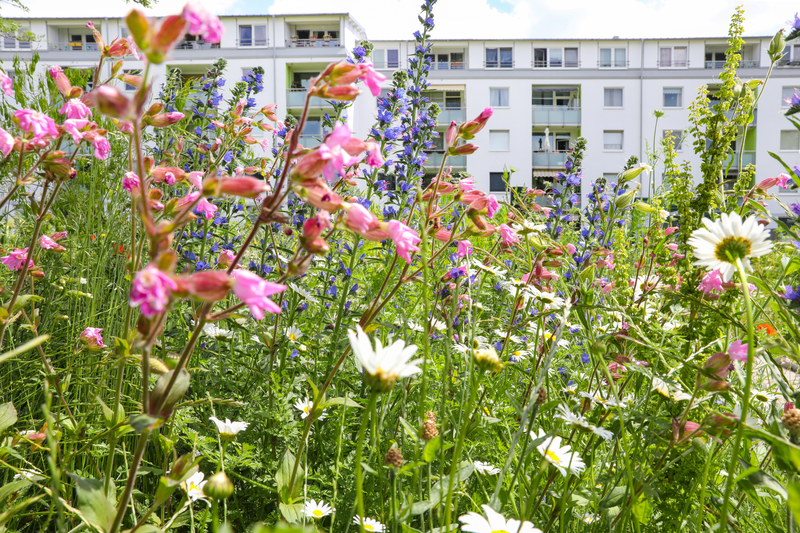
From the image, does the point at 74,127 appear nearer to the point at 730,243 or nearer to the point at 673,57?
the point at 730,243

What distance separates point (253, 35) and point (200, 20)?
2607cm

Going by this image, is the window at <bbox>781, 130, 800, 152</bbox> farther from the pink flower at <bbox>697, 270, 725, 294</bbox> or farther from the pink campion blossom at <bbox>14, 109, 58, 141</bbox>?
the pink campion blossom at <bbox>14, 109, 58, 141</bbox>

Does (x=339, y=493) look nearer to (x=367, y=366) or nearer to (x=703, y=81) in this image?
(x=367, y=366)

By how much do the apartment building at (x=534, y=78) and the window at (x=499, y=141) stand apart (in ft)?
0.15

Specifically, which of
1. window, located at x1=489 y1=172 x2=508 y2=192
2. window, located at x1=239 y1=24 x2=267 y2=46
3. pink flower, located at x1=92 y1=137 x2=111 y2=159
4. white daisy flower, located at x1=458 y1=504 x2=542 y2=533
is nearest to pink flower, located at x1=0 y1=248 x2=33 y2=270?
pink flower, located at x1=92 y1=137 x2=111 y2=159

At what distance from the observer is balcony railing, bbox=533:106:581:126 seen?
2327 cm

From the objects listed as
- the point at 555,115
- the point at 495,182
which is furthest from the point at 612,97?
the point at 495,182

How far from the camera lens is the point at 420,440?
860mm

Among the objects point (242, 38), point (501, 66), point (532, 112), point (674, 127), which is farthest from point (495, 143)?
point (242, 38)

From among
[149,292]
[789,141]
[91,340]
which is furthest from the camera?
[789,141]

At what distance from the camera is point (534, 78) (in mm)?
23719

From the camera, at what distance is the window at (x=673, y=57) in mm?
24000

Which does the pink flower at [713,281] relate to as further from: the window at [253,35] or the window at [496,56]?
the window at [253,35]

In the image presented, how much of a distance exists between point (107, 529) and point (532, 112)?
81.1 feet
